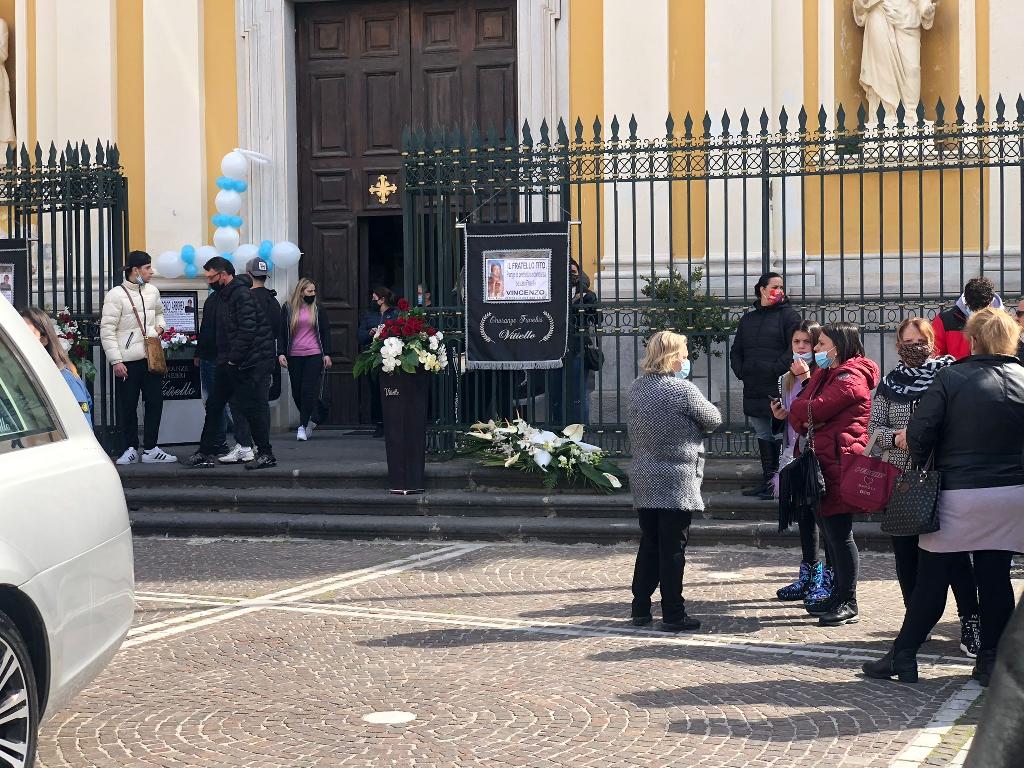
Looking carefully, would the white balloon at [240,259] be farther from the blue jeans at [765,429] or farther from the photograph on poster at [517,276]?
the blue jeans at [765,429]

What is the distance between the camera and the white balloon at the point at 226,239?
1527 centimetres

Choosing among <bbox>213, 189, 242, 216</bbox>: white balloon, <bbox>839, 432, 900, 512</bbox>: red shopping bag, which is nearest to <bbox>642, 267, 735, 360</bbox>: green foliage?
<bbox>839, 432, 900, 512</bbox>: red shopping bag

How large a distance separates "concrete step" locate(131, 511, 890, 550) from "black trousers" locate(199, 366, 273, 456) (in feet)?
→ 2.90

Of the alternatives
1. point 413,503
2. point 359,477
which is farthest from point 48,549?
point 359,477

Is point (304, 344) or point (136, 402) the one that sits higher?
point (304, 344)

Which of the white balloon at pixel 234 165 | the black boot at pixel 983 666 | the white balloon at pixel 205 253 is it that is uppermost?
the white balloon at pixel 234 165

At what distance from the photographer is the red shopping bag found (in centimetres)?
707

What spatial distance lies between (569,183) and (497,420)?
2.01m

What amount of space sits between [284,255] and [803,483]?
9.04 metres

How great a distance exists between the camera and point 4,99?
1681cm

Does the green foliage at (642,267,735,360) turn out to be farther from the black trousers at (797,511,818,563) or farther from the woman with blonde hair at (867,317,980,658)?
the woman with blonde hair at (867,317,980,658)

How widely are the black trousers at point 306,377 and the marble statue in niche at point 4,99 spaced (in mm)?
4827

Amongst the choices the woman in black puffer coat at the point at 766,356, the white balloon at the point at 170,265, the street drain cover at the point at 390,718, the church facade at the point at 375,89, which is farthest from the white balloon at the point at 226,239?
the street drain cover at the point at 390,718

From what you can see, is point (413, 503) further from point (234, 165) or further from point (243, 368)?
point (234, 165)
